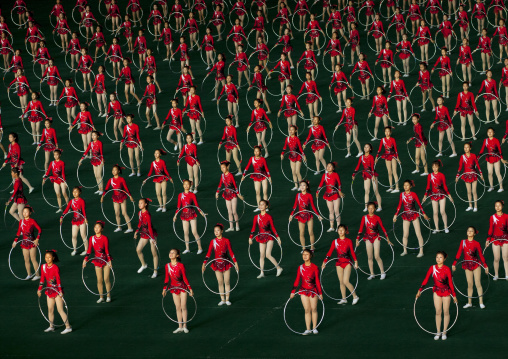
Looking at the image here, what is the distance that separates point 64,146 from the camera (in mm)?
30969

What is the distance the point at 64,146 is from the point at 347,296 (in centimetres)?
1365

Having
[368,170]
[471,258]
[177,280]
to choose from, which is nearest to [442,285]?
[471,258]

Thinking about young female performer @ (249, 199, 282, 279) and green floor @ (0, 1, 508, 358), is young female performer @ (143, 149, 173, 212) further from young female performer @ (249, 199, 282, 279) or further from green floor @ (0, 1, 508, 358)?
young female performer @ (249, 199, 282, 279)

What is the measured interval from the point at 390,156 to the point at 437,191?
261 centimetres

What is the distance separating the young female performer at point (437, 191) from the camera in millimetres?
23266

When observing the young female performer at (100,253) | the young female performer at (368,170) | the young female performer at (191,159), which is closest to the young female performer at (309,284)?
the young female performer at (100,253)

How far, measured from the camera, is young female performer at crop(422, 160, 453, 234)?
23.3 meters

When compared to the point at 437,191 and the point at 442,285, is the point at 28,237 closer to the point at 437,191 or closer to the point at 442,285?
the point at 442,285

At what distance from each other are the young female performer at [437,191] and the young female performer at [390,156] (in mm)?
1940

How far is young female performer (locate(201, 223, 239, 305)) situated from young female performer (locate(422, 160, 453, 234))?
543 centimetres

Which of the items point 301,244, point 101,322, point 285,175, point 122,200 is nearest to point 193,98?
point 285,175

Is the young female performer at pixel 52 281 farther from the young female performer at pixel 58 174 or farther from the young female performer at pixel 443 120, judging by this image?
the young female performer at pixel 443 120

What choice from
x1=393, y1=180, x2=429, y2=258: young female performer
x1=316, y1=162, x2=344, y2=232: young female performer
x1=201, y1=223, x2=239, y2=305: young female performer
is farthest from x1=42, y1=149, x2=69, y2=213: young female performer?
x1=393, y1=180, x2=429, y2=258: young female performer

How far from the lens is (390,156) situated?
25.6 m
